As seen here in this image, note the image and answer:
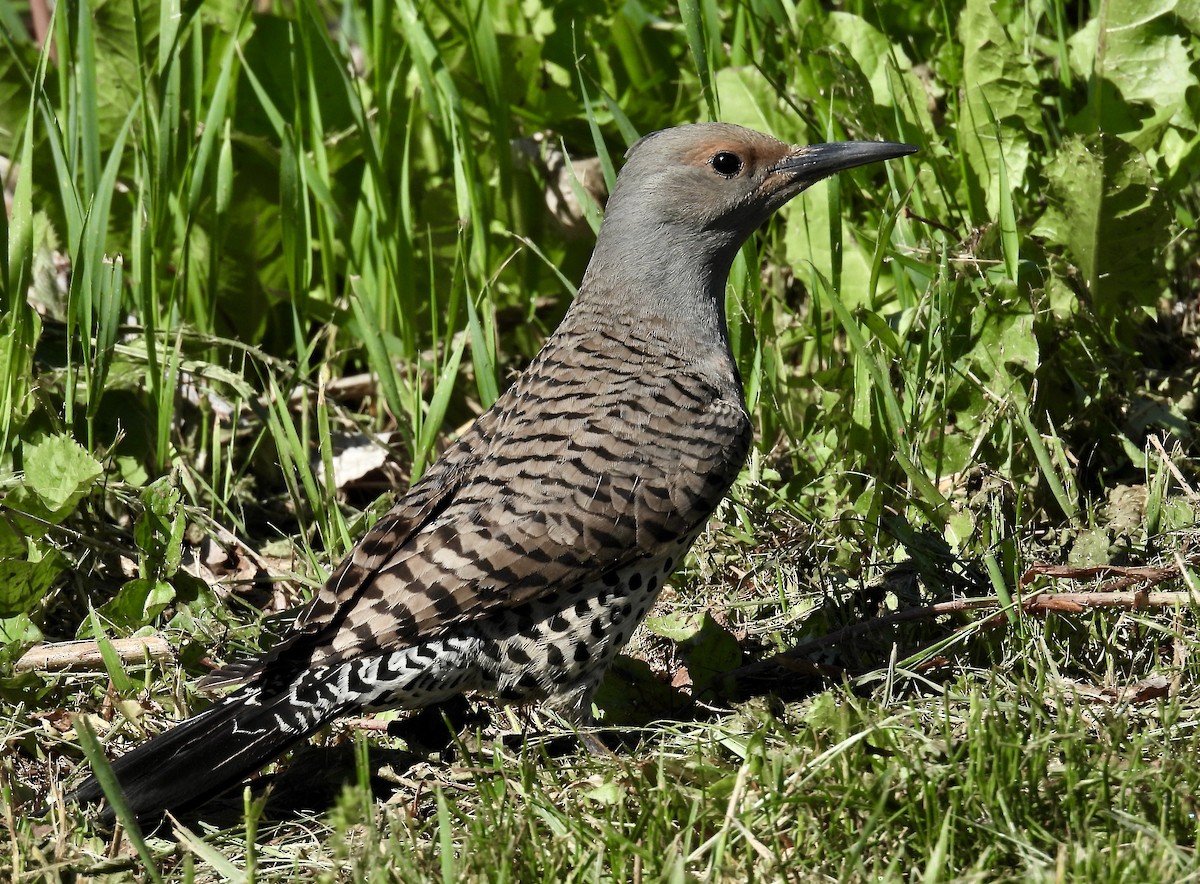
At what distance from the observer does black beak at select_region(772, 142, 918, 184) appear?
156 inches

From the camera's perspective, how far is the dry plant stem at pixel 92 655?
3.84 meters

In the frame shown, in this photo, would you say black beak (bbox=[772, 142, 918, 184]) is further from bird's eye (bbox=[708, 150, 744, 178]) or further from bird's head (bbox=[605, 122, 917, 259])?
bird's eye (bbox=[708, 150, 744, 178])

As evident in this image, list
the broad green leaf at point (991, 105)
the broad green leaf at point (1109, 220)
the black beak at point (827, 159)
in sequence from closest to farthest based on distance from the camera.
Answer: the black beak at point (827, 159) → the broad green leaf at point (1109, 220) → the broad green leaf at point (991, 105)

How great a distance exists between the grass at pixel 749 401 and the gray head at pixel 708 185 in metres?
0.29

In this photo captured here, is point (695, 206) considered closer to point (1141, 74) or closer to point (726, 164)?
point (726, 164)

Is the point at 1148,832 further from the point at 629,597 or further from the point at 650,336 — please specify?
the point at 650,336

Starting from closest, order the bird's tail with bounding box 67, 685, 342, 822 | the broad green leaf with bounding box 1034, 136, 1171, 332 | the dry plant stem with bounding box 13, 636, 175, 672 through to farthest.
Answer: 1. the bird's tail with bounding box 67, 685, 342, 822
2. the dry plant stem with bounding box 13, 636, 175, 672
3. the broad green leaf with bounding box 1034, 136, 1171, 332

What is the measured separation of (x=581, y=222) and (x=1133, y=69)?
2048mm

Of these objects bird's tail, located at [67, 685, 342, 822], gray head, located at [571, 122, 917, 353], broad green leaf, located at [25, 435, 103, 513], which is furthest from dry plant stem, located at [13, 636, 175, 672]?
gray head, located at [571, 122, 917, 353]

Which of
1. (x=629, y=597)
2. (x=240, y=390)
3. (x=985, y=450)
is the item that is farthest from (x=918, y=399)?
(x=240, y=390)

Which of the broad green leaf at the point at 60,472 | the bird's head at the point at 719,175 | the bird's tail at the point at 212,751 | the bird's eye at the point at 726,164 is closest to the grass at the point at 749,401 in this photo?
the broad green leaf at the point at 60,472

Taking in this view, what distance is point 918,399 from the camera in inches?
167

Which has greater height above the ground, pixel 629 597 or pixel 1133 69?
pixel 1133 69

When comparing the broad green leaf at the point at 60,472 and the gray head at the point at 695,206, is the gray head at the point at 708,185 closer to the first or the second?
the gray head at the point at 695,206
